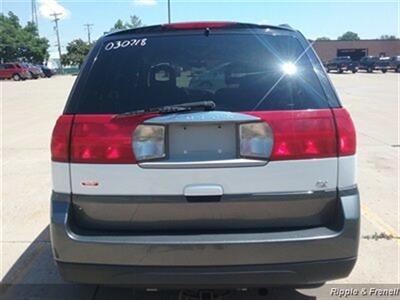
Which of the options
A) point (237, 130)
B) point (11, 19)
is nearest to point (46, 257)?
point (237, 130)

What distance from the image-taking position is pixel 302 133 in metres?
2.66

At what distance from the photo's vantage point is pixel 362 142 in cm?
1000

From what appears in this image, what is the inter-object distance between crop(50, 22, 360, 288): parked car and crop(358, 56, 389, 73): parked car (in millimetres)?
53242

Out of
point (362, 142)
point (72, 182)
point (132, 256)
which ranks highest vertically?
point (72, 182)

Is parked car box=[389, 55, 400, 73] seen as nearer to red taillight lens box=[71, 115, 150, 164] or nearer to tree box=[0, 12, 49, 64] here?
red taillight lens box=[71, 115, 150, 164]

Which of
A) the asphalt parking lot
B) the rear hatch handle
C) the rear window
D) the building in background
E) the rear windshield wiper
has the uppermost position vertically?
the building in background

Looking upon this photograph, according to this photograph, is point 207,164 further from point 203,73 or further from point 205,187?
point 203,73

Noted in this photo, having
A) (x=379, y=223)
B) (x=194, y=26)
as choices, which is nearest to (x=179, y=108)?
(x=194, y=26)

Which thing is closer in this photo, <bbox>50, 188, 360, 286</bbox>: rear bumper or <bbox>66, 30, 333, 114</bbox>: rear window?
<bbox>50, 188, 360, 286</bbox>: rear bumper

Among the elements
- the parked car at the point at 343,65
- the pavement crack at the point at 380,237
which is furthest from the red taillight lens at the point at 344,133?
the parked car at the point at 343,65

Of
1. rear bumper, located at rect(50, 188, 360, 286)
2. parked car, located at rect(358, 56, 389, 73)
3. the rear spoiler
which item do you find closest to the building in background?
parked car, located at rect(358, 56, 389, 73)

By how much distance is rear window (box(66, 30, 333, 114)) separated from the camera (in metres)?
2.73

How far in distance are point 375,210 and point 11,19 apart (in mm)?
88836

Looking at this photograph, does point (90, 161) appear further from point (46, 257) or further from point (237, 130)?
point (46, 257)
